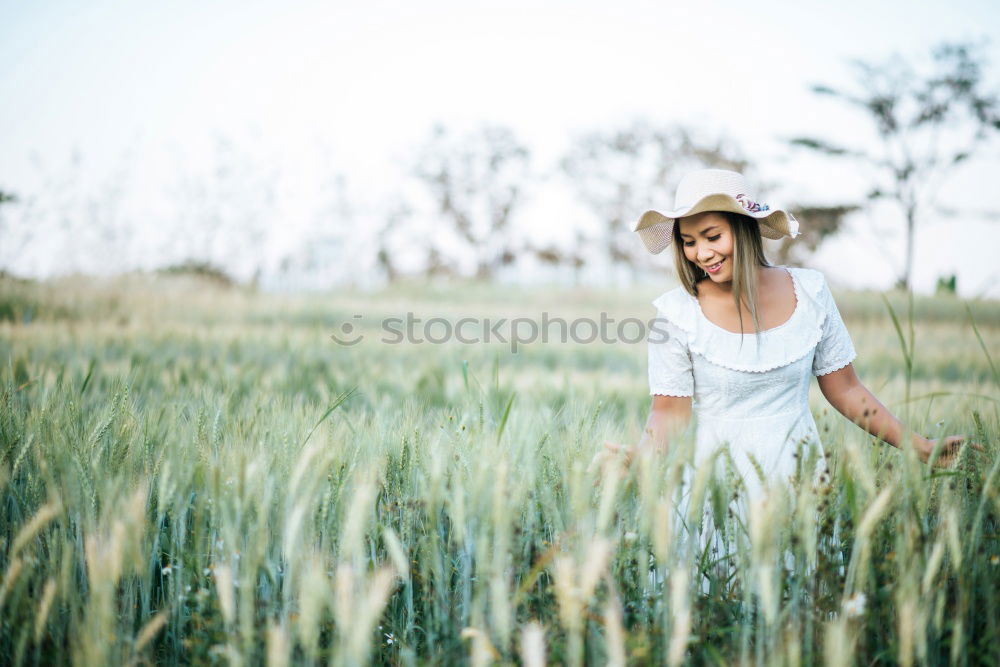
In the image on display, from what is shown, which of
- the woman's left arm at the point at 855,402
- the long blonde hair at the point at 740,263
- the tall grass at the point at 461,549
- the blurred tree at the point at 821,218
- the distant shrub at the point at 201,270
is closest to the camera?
the tall grass at the point at 461,549

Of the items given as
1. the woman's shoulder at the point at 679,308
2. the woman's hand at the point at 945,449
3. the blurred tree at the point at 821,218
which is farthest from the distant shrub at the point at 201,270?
the blurred tree at the point at 821,218

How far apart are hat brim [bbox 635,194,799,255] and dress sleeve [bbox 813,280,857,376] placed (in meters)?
0.22

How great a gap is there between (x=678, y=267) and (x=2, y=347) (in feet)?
11.7

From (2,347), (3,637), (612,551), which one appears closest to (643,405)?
(612,551)

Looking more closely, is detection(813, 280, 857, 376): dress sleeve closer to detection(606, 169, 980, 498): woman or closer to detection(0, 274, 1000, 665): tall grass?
detection(606, 169, 980, 498): woman

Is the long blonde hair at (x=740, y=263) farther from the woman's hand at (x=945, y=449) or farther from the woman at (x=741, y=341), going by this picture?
the woman's hand at (x=945, y=449)

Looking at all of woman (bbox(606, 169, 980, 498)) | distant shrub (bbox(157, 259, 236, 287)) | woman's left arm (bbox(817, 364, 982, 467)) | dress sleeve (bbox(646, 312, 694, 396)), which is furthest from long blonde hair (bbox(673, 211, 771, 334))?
distant shrub (bbox(157, 259, 236, 287))

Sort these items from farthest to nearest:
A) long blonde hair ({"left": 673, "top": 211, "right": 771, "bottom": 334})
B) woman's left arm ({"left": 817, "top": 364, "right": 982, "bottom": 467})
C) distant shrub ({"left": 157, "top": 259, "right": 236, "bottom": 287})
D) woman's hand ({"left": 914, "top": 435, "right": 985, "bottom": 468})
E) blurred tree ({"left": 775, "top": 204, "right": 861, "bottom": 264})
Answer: blurred tree ({"left": 775, "top": 204, "right": 861, "bottom": 264}) < distant shrub ({"left": 157, "top": 259, "right": 236, "bottom": 287}) < long blonde hair ({"left": 673, "top": 211, "right": 771, "bottom": 334}) < woman's left arm ({"left": 817, "top": 364, "right": 982, "bottom": 467}) < woman's hand ({"left": 914, "top": 435, "right": 985, "bottom": 468})

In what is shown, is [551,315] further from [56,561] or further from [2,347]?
[56,561]

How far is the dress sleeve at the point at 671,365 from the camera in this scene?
1885 mm

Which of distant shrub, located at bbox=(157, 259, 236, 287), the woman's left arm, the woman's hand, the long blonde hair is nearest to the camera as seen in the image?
the woman's hand

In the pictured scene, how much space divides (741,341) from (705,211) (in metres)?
0.36

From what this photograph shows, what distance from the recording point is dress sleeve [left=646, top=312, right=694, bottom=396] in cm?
188

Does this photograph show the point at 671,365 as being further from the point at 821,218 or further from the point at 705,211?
the point at 821,218
